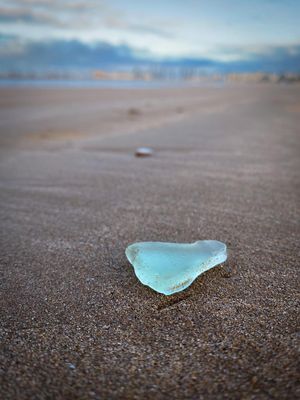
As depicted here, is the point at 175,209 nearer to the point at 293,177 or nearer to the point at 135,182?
the point at 135,182

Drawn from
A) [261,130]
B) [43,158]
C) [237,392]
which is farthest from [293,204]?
[261,130]

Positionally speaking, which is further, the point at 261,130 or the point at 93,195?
the point at 261,130

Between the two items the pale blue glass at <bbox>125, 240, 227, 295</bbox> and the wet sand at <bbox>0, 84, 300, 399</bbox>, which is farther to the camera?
the pale blue glass at <bbox>125, 240, 227, 295</bbox>

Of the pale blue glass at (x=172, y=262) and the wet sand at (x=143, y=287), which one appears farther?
the pale blue glass at (x=172, y=262)

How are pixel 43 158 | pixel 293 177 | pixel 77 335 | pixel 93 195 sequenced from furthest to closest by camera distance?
pixel 43 158
pixel 293 177
pixel 93 195
pixel 77 335
